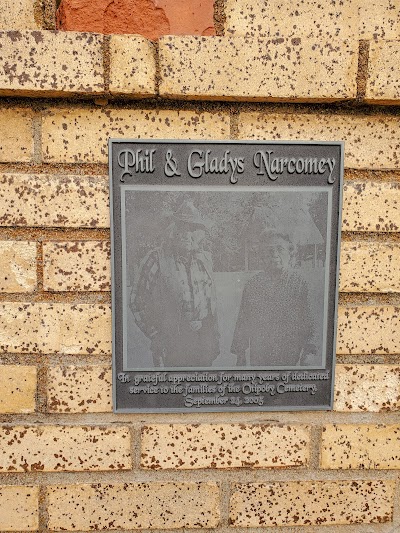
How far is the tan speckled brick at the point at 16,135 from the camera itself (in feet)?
4.77

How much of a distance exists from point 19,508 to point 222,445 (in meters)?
0.78

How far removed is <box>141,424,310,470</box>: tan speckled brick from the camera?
157cm

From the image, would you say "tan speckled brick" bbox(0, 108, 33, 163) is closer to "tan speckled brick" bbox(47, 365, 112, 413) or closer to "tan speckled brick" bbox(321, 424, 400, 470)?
"tan speckled brick" bbox(47, 365, 112, 413)

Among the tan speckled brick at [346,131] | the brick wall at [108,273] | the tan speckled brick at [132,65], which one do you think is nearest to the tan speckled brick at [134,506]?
the brick wall at [108,273]

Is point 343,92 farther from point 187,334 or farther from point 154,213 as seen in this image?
point 187,334

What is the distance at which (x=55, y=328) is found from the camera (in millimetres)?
1518

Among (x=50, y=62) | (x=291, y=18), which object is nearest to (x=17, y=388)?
(x=50, y=62)

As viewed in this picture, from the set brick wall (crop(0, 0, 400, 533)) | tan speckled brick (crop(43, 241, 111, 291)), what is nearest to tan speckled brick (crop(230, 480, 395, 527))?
brick wall (crop(0, 0, 400, 533))

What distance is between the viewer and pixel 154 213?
1.47m

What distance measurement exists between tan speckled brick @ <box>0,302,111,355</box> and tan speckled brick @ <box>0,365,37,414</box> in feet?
0.23

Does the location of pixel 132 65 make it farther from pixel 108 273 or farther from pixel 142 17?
pixel 108 273

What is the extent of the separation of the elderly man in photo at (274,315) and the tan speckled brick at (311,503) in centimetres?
49

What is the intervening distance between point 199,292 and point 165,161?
0.46 metres

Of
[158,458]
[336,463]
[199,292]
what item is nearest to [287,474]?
[336,463]
